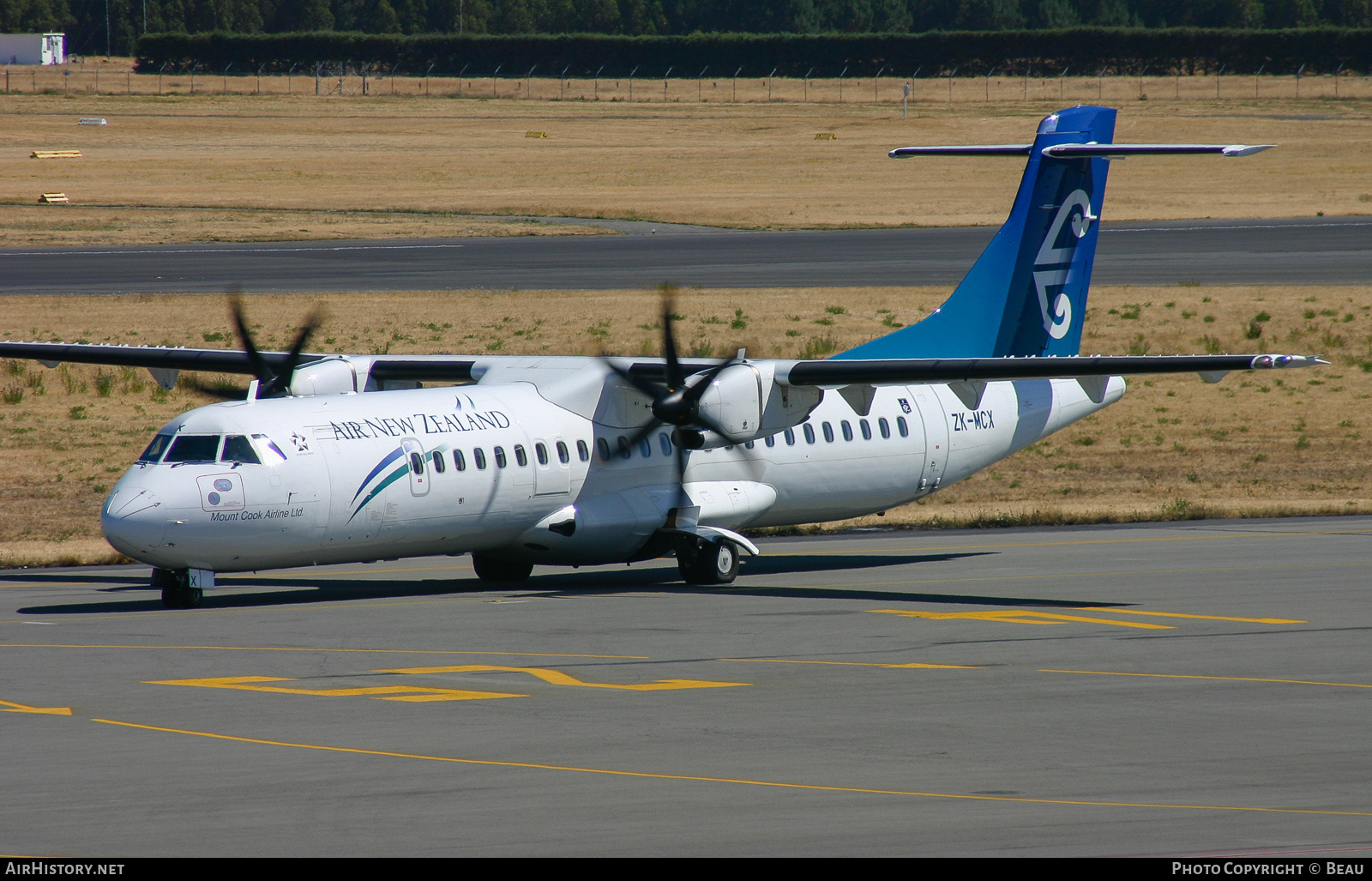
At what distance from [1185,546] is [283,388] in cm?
1489

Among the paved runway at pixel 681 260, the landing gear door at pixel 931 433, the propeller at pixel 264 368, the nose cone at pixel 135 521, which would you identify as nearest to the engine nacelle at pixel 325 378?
the propeller at pixel 264 368

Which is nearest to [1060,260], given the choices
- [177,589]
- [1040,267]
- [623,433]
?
→ [1040,267]

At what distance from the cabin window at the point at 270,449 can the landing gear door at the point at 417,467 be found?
176 centimetres

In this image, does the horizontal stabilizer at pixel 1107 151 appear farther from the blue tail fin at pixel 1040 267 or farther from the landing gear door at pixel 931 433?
the landing gear door at pixel 931 433

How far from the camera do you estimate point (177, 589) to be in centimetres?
2184

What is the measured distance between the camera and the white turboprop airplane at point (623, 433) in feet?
69.8

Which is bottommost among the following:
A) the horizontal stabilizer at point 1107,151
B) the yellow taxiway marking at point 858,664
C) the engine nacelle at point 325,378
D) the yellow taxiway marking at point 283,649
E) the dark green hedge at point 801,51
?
the yellow taxiway marking at point 283,649

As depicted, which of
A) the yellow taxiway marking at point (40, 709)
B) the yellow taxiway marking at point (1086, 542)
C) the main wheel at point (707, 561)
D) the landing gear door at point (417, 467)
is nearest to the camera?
the yellow taxiway marking at point (40, 709)

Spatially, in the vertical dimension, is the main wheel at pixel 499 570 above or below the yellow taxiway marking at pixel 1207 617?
below

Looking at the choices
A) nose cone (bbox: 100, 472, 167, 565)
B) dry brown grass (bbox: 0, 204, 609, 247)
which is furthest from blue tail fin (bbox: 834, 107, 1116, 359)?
dry brown grass (bbox: 0, 204, 609, 247)

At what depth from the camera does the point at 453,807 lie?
39.4 ft

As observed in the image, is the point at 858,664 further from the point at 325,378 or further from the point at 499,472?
the point at 325,378

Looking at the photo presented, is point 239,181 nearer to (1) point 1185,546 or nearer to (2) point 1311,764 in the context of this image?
(1) point 1185,546

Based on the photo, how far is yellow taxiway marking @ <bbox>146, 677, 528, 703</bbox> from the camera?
1645 cm
